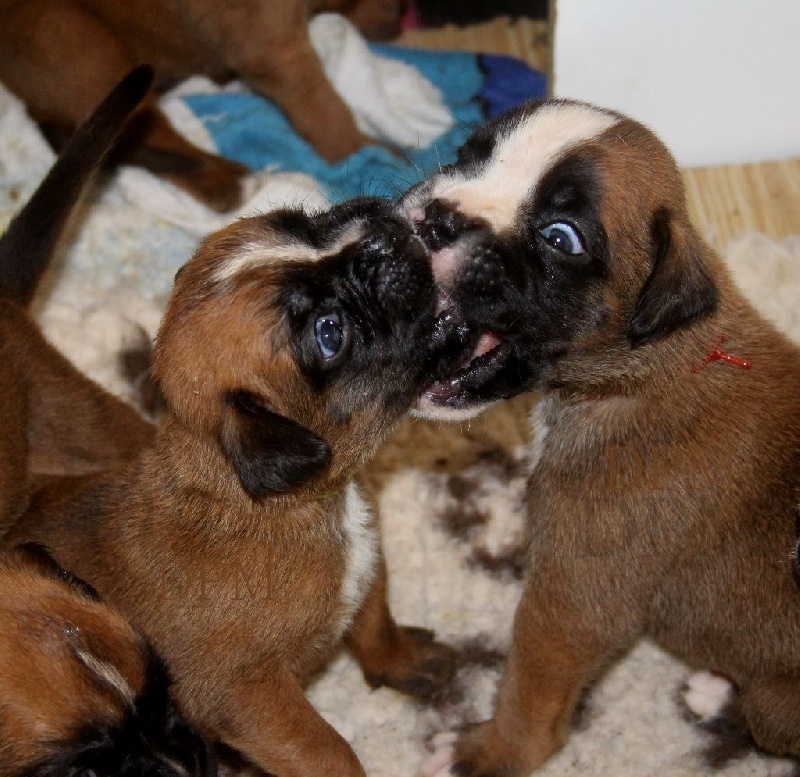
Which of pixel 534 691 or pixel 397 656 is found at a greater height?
pixel 534 691

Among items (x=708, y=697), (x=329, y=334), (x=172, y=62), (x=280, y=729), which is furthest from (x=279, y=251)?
(x=172, y=62)

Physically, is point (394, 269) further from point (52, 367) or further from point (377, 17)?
point (377, 17)

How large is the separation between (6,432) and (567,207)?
6.67ft

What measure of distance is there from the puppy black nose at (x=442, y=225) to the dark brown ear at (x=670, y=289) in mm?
523

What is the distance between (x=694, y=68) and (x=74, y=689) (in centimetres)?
408

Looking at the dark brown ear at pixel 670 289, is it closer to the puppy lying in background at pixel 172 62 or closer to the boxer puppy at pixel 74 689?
the boxer puppy at pixel 74 689

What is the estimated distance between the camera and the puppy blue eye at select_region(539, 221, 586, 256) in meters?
3.23

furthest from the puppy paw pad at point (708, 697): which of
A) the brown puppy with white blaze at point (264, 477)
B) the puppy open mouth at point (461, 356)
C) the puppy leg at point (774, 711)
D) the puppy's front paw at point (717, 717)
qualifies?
the puppy open mouth at point (461, 356)

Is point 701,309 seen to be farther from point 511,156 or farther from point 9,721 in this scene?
point 9,721

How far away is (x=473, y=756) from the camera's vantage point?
4.06 m

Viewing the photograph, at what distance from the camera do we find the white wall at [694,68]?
5250 mm

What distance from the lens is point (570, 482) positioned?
3584 millimetres

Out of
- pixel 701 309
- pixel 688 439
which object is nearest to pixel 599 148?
pixel 701 309

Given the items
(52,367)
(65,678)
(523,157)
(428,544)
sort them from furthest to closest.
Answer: (428,544)
(52,367)
(523,157)
(65,678)
